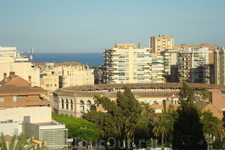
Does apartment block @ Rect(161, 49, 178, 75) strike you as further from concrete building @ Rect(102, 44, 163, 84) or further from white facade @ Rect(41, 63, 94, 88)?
white facade @ Rect(41, 63, 94, 88)

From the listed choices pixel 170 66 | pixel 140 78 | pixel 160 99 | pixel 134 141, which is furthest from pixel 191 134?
pixel 170 66

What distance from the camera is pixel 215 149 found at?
190 feet

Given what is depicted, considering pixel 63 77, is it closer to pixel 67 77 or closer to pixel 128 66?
pixel 67 77

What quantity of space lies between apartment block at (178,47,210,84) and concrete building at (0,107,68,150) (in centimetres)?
7697

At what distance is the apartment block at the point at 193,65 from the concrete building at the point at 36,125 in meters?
77.0

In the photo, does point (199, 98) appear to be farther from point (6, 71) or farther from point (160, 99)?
point (6, 71)

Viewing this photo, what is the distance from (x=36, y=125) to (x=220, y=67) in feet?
242

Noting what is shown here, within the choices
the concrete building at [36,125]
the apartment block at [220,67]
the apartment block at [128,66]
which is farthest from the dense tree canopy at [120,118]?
the apartment block at [128,66]

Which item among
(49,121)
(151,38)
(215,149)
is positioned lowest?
(215,149)

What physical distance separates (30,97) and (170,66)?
93801mm

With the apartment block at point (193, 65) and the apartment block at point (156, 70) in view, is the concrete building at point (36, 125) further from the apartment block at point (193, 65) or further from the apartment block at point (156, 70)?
the apartment block at point (156, 70)

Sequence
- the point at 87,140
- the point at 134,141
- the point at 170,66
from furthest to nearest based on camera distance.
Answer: the point at 170,66 → the point at 87,140 → the point at 134,141

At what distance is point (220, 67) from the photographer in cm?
11425

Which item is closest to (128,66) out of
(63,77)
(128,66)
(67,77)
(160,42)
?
(128,66)
